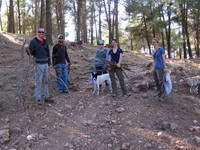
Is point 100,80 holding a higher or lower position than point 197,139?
higher

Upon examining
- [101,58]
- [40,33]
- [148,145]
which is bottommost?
[148,145]

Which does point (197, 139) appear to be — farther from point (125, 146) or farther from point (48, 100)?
point (48, 100)

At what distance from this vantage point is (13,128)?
5.35 meters

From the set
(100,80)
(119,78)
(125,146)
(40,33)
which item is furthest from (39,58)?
(125,146)

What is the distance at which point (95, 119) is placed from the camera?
5.95 meters

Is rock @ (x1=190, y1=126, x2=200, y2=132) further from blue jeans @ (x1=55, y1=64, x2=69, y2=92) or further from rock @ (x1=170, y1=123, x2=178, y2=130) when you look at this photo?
blue jeans @ (x1=55, y1=64, x2=69, y2=92)

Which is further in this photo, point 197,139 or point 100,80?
point 100,80

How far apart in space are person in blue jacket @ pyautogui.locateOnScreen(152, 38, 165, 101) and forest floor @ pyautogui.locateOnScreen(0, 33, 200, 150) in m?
0.32

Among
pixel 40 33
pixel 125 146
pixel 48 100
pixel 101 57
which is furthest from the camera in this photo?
pixel 101 57

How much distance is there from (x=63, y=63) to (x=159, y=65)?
264cm

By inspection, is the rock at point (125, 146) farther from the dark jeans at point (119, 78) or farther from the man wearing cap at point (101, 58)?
the man wearing cap at point (101, 58)

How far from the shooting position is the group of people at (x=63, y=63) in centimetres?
636

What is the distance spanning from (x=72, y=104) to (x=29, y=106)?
3.60 feet

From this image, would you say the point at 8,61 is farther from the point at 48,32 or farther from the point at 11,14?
the point at 11,14
